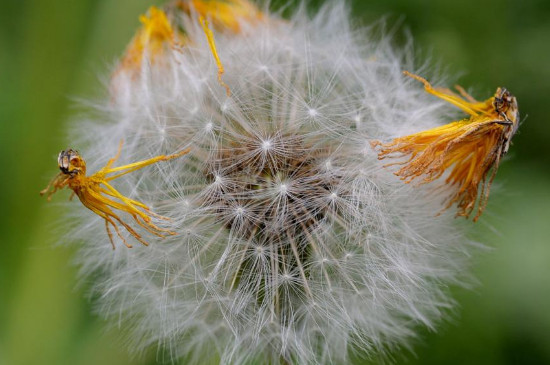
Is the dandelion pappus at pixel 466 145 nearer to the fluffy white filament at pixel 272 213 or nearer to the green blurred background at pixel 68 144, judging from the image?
the fluffy white filament at pixel 272 213

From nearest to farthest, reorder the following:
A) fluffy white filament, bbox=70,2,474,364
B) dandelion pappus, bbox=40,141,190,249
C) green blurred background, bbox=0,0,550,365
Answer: dandelion pappus, bbox=40,141,190,249
fluffy white filament, bbox=70,2,474,364
green blurred background, bbox=0,0,550,365

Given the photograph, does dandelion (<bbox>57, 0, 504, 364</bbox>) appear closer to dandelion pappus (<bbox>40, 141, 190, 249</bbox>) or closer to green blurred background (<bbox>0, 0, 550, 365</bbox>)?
dandelion pappus (<bbox>40, 141, 190, 249</bbox>)

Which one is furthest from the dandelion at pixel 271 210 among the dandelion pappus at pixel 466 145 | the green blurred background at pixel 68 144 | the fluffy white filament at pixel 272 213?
the green blurred background at pixel 68 144

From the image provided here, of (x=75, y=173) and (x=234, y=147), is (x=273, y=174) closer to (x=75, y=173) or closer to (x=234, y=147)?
(x=234, y=147)

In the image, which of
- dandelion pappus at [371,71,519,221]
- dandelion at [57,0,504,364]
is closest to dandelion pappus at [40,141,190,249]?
dandelion at [57,0,504,364]

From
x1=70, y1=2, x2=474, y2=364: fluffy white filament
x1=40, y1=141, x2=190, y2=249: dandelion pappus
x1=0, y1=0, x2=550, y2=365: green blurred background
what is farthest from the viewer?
x1=0, y1=0, x2=550, y2=365: green blurred background

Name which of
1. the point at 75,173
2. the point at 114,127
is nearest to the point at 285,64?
the point at 114,127
